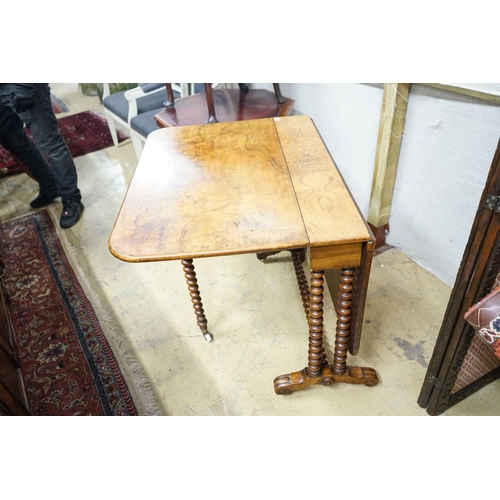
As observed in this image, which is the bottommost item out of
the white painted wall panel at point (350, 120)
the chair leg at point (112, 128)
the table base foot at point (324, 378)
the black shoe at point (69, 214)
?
the table base foot at point (324, 378)

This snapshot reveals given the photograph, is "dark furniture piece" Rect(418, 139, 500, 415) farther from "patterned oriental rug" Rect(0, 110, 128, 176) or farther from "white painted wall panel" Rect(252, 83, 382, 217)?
"patterned oriental rug" Rect(0, 110, 128, 176)

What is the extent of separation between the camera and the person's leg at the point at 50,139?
6.43ft

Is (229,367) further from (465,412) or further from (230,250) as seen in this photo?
(465,412)

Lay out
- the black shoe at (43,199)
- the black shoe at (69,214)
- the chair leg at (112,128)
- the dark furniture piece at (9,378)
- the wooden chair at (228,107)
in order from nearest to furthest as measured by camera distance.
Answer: the dark furniture piece at (9,378) < the wooden chair at (228,107) < the black shoe at (69,214) < the black shoe at (43,199) < the chair leg at (112,128)

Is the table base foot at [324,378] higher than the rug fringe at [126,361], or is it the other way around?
the table base foot at [324,378]

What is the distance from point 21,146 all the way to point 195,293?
1708 millimetres

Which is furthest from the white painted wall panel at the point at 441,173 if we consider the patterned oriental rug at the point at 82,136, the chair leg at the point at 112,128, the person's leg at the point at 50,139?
the patterned oriental rug at the point at 82,136

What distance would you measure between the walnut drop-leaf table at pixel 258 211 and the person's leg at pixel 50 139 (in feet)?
3.22

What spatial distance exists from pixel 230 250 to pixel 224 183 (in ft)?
1.03

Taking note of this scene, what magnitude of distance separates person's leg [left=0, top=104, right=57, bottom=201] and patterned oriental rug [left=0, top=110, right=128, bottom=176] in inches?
25.9

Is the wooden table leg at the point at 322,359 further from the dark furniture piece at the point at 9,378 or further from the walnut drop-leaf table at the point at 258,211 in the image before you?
the dark furniture piece at the point at 9,378

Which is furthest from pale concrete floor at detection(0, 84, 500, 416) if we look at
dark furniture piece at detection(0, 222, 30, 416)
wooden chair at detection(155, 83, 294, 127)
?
wooden chair at detection(155, 83, 294, 127)

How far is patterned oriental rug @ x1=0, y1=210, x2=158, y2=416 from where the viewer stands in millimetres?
1387

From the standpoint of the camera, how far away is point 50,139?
210 cm
